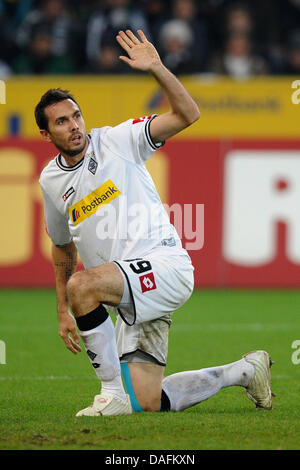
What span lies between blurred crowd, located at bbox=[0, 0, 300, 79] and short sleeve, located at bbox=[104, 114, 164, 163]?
8318 mm

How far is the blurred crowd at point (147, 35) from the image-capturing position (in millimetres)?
14594

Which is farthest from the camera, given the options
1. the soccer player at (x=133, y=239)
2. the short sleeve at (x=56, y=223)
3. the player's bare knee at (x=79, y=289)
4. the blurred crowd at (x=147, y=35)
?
the blurred crowd at (x=147, y=35)

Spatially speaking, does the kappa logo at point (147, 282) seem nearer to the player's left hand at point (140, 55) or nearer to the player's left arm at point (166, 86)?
the player's left arm at point (166, 86)

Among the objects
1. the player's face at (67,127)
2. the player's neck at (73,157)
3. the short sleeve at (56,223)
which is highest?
the player's face at (67,127)

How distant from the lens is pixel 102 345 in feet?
18.2

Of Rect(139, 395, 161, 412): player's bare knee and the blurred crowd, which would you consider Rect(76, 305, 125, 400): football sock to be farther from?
the blurred crowd

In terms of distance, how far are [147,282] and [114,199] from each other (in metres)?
0.59

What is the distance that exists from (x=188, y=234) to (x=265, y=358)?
5.87m

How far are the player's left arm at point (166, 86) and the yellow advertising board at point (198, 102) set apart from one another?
8365 mm

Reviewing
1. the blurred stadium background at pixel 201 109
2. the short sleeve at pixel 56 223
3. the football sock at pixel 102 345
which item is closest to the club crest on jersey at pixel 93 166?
the short sleeve at pixel 56 223

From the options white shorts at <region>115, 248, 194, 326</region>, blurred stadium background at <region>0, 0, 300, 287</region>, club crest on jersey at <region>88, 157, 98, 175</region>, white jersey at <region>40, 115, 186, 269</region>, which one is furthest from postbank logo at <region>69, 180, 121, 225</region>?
blurred stadium background at <region>0, 0, 300, 287</region>

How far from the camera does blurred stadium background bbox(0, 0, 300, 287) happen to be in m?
12.7

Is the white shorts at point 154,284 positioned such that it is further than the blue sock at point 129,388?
No

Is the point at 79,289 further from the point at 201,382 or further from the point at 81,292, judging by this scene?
the point at 201,382
